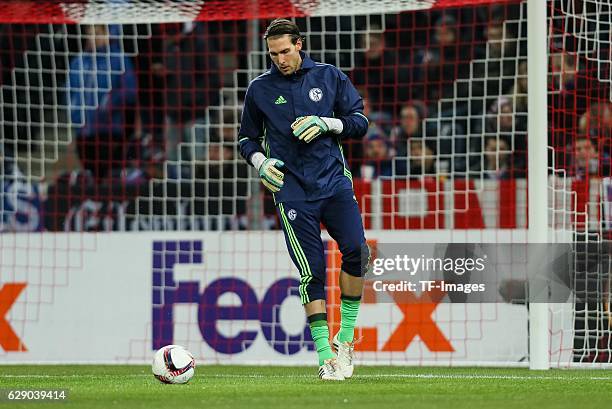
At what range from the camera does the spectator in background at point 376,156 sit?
500 inches

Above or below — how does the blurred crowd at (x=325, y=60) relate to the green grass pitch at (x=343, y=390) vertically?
above

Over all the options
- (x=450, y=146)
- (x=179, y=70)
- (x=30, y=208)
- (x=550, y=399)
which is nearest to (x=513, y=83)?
(x=450, y=146)

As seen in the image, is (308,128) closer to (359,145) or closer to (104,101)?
(359,145)

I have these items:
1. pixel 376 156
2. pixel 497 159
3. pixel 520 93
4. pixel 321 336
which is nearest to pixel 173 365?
pixel 321 336

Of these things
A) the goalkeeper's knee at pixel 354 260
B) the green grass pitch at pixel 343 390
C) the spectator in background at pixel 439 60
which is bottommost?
the green grass pitch at pixel 343 390

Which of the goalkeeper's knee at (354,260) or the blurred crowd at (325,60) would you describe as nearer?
the goalkeeper's knee at (354,260)

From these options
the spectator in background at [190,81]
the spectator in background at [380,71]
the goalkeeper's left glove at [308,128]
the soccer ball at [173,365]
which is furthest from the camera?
the spectator in background at [190,81]

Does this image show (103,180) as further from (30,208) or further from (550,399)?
(550,399)

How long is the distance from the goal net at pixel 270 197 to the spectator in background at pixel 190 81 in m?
0.04

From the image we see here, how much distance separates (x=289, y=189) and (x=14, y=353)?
4328 millimetres

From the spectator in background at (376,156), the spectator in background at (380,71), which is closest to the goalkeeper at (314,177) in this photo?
the spectator in background at (376,156)

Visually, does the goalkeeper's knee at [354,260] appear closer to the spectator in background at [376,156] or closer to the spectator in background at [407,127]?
the spectator in background at [376,156]

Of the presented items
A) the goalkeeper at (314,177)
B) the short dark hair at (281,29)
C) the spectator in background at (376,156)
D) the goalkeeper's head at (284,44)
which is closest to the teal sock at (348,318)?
the goalkeeper at (314,177)

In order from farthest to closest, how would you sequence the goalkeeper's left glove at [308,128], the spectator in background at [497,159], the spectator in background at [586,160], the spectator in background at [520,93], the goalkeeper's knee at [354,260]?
the spectator in background at [520,93] → the spectator in background at [497,159] → the spectator in background at [586,160] → the goalkeeper's knee at [354,260] → the goalkeeper's left glove at [308,128]
